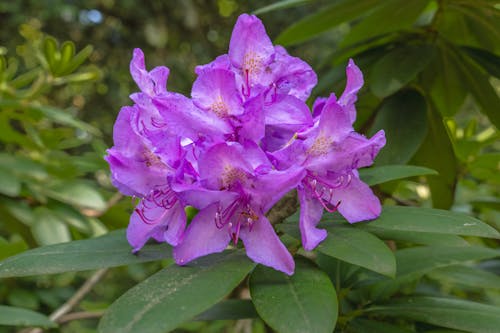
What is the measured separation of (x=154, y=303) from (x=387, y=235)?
0.35 metres

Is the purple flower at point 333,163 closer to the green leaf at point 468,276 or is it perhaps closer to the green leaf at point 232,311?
the green leaf at point 232,311

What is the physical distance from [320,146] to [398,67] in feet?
1.52

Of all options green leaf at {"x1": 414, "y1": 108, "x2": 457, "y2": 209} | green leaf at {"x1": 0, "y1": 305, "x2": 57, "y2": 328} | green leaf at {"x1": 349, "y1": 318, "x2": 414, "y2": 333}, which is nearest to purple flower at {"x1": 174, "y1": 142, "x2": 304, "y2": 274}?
green leaf at {"x1": 349, "y1": 318, "x2": 414, "y2": 333}

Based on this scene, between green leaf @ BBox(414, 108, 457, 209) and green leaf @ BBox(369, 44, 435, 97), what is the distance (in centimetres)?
12

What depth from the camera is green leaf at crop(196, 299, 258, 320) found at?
0.85 m

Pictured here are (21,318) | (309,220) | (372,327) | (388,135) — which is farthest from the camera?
(388,135)

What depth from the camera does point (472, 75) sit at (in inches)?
48.4

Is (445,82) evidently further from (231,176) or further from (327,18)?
(231,176)

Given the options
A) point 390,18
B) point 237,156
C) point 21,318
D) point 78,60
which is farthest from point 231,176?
point 78,60

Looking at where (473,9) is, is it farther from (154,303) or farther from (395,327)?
(154,303)

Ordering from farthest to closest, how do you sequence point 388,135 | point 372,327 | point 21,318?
1. point 388,135
2. point 21,318
3. point 372,327

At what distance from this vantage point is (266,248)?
71 centimetres

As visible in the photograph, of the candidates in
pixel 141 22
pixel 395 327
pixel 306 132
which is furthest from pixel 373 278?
pixel 141 22

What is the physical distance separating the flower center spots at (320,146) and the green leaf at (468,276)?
499 millimetres
